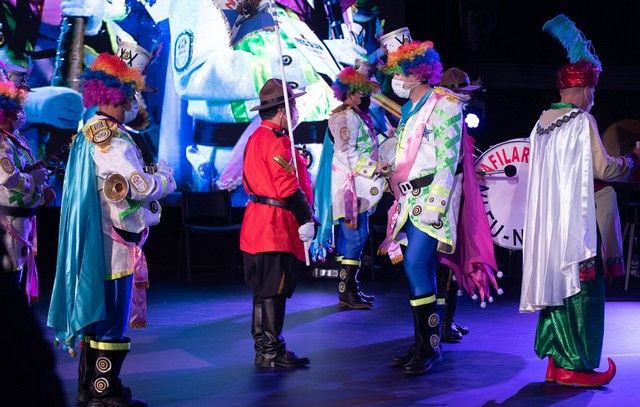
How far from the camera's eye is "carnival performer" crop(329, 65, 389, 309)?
7664mm

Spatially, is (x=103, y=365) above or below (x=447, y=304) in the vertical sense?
below

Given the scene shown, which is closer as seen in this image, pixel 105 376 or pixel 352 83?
pixel 105 376

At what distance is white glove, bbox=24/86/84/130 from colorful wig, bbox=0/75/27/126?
3.82 m

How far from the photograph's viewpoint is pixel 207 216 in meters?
9.77

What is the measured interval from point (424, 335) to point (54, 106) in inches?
217

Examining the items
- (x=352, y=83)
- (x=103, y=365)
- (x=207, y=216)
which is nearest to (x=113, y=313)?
(x=103, y=365)

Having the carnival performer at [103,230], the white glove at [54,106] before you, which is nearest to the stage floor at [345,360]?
the carnival performer at [103,230]

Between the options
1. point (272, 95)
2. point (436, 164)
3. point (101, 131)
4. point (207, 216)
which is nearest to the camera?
point (101, 131)

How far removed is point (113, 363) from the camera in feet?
14.4

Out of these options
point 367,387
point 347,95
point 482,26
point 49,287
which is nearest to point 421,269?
point 367,387

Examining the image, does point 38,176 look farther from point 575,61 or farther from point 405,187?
point 575,61

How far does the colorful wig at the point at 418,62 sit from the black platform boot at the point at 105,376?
2.17 metres

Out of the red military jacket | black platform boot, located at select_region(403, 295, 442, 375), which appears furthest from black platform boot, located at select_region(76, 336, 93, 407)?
black platform boot, located at select_region(403, 295, 442, 375)

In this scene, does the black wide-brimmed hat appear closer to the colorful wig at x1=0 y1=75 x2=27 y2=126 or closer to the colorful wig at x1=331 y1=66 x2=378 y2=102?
the colorful wig at x1=0 y1=75 x2=27 y2=126
